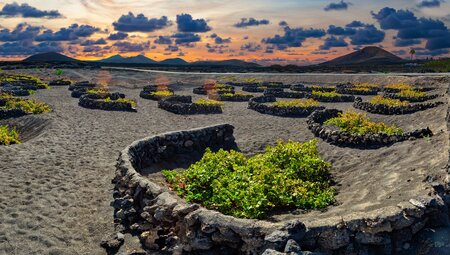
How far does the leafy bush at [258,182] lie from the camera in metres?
11.2

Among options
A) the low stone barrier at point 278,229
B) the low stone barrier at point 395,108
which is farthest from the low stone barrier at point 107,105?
the low stone barrier at point 278,229

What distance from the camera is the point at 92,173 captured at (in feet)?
49.9

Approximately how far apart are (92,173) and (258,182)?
6.84 metres

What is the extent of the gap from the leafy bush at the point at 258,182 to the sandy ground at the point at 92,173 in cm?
73

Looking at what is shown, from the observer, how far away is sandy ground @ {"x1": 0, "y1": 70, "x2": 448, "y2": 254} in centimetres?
1042

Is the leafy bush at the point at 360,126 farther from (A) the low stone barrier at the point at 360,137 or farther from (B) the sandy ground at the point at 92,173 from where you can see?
(B) the sandy ground at the point at 92,173

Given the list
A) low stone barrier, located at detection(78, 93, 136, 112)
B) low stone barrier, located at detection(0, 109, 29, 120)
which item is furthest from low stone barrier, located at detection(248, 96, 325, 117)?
low stone barrier, located at detection(0, 109, 29, 120)

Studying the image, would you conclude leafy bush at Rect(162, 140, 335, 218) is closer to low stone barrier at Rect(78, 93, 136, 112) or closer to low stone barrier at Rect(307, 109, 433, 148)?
low stone barrier at Rect(307, 109, 433, 148)

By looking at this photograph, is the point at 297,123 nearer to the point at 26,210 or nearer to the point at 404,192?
the point at 404,192

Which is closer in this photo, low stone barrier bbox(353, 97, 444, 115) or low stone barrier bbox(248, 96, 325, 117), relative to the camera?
low stone barrier bbox(353, 97, 444, 115)

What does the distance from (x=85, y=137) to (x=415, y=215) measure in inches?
677

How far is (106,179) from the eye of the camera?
48.3 feet

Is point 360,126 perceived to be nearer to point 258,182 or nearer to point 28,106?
point 258,182

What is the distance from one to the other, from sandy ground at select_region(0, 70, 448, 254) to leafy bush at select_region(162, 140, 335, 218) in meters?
0.73
